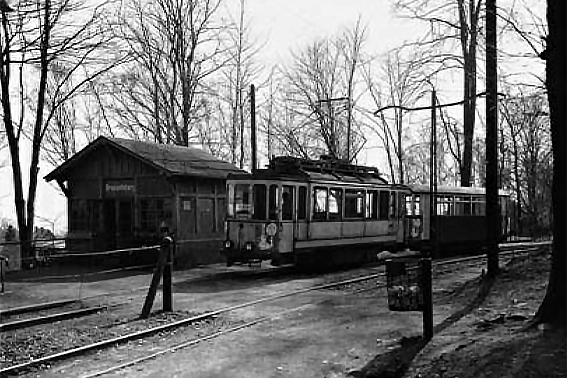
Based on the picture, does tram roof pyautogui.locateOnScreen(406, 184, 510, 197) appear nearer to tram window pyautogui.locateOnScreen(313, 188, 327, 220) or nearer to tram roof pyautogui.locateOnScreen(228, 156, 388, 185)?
tram roof pyautogui.locateOnScreen(228, 156, 388, 185)

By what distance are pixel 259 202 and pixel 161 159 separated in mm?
5904

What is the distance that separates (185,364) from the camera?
895 cm

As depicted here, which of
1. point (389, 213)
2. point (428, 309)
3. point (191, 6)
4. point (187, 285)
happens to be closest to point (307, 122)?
point (191, 6)

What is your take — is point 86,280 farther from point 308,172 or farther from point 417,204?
point 417,204

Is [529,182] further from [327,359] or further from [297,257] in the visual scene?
[327,359]

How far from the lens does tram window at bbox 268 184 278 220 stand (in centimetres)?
2017

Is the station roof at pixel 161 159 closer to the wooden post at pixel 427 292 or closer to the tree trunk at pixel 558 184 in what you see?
the wooden post at pixel 427 292

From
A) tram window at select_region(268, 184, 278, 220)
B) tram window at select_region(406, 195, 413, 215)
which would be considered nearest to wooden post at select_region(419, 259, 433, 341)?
tram window at select_region(268, 184, 278, 220)

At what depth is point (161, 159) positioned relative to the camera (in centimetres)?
2494

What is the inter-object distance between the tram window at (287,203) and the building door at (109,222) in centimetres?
831

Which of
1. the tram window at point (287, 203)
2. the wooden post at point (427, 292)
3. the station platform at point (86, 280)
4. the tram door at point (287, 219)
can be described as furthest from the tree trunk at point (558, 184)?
the tram window at point (287, 203)

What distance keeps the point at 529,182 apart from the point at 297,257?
33.1 metres

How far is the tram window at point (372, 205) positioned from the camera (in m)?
24.5

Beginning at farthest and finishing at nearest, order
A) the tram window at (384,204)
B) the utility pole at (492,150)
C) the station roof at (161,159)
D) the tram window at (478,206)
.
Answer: the tram window at (478,206), the tram window at (384,204), the station roof at (161,159), the utility pole at (492,150)
